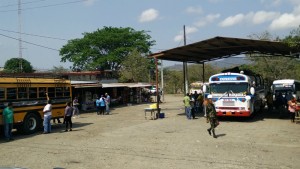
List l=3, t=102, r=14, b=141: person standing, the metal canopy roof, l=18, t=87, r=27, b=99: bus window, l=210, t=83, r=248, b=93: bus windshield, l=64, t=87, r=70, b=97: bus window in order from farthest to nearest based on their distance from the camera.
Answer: the metal canopy roof → l=210, t=83, r=248, b=93: bus windshield → l=64, t=87, r=70, b=97: bus window → l=18, t=87, r=27, b=99: bus window → l=3, t=102, r=14, b=141: person standing

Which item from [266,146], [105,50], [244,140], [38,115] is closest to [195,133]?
[244,140]

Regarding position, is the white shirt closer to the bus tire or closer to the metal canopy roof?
the bus tire

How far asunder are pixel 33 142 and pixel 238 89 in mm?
12575

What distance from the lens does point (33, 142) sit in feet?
50.5

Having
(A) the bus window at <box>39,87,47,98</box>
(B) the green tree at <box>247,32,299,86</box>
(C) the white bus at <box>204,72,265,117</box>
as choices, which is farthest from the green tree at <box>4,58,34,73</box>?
(C) the white bus at <box>204,72,265,117</box>

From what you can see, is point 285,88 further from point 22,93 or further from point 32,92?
point 22,93

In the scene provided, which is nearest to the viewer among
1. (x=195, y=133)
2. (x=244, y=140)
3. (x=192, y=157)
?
(x=192, y=157)

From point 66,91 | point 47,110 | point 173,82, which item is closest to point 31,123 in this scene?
point 47,110

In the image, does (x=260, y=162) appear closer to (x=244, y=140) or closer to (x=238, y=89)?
(x=244, y=140)

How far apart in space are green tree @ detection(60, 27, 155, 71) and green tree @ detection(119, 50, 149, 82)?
373 inches

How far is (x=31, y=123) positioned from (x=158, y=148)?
8235mm

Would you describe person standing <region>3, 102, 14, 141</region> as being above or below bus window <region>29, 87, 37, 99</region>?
below

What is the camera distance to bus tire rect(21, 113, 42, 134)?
17.8m

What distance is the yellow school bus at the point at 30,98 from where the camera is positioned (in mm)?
16919
